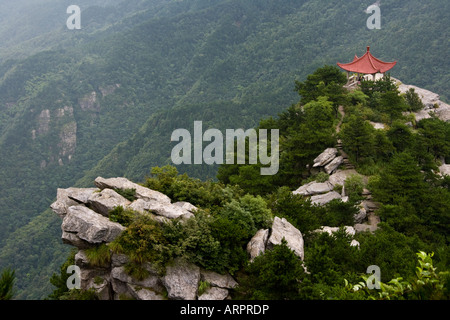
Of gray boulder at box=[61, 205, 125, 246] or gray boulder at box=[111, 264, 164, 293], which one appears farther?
gray boulder at box=[61, 205, 125, 246]

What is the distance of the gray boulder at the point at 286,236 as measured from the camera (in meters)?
14.9

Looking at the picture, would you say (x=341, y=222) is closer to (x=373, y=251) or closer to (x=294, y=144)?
(x=373, y=251)

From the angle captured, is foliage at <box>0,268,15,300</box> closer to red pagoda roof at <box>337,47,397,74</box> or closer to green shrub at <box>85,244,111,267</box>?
green shrub at <box>85,244,111,267</box>

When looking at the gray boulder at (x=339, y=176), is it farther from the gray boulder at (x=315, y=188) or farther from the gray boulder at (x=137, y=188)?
the gray boulder at (x=137, y=188)

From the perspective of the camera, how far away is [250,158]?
35.5 meters

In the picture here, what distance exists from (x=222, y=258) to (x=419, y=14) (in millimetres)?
206625

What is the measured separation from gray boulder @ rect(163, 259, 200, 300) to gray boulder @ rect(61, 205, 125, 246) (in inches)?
106

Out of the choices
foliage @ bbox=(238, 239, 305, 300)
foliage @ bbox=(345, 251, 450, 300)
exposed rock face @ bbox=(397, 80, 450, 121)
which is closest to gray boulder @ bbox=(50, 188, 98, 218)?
foliage @ bbox=(238, 239, 305, 300)

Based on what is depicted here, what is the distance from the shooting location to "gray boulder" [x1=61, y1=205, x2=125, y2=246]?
13.4m

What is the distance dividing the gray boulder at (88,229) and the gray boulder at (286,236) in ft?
21.0

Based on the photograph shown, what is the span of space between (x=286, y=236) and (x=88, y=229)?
27.4 feet

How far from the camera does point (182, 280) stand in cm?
1279

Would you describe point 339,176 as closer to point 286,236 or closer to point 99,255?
point 286,236
